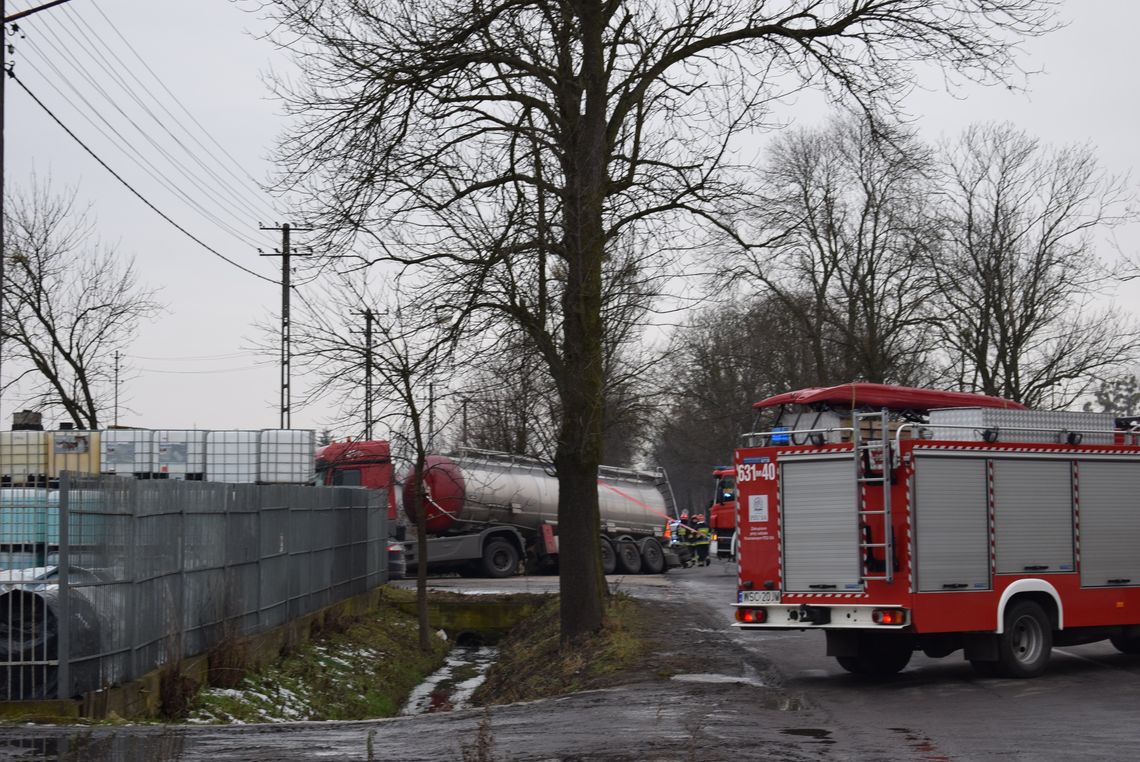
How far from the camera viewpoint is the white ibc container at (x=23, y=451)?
21406mm

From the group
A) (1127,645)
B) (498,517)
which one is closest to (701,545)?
(498,517)

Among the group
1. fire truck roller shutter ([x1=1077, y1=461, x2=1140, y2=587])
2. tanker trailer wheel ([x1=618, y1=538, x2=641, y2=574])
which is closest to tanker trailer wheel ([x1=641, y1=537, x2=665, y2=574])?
tanker trailer wheel ([x1=618, y1=538, x2=641, y2=574])

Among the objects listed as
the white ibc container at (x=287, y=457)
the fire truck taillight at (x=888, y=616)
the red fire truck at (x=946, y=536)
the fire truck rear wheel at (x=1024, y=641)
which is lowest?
the fire truck rear wheel at (x=1024, y=641)

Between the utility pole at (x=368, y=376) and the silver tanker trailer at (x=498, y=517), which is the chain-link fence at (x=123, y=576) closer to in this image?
the utility pole at (x=368, y=376)

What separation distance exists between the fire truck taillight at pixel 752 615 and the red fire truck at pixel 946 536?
0.06 feet

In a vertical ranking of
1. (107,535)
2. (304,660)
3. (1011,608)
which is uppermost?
(107,535)

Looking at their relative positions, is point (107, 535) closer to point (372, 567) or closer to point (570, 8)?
point (570, 8)

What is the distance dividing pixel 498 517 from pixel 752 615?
21.5 meters

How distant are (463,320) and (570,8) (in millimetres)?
4378

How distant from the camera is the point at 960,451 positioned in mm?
14625

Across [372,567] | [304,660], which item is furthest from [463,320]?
[372,567]

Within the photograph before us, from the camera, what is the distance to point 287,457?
986 inches

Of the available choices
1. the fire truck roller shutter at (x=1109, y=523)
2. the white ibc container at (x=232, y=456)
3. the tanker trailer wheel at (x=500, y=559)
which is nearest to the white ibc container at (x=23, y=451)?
the white ibc container at (x=232, y=456)

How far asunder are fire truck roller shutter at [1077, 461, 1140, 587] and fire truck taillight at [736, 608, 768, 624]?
366cm
